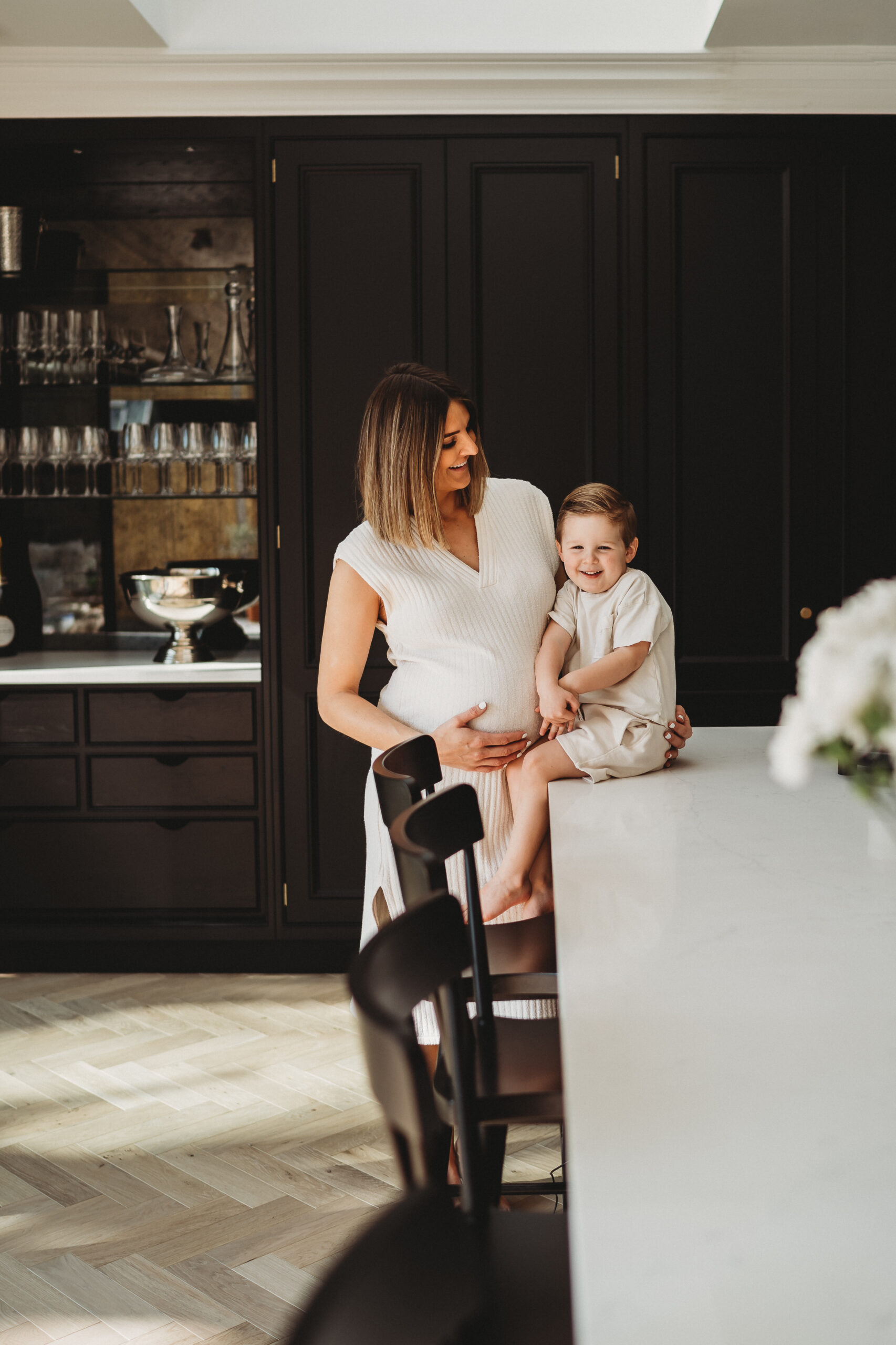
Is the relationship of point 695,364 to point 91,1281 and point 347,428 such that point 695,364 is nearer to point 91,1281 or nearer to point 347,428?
point 347,428

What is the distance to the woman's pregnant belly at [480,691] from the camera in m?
2.04

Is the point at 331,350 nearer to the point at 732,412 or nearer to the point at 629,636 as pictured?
the point at 732,412

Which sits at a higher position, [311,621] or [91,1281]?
A: [311,621]

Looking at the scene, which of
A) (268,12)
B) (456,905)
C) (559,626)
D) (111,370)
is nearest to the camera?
(456,905)

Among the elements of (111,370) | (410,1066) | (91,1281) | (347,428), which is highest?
(111,370)

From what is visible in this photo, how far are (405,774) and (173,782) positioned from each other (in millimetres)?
1946

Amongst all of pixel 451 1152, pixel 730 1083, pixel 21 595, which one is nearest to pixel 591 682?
pixel 451 1152

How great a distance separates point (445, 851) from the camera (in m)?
1.41

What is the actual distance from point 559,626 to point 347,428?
1.54m

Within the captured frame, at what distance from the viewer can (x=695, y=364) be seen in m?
3.34

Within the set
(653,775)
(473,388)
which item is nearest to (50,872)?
(473,388)

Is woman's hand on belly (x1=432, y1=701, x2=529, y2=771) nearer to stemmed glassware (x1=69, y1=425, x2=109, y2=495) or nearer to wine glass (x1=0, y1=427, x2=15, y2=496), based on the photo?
stemmed glassware (x1=69, y1=425, x2=109, y2=495)

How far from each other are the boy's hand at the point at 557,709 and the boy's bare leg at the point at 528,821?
0.04m

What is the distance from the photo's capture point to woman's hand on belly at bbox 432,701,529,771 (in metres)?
1.96
